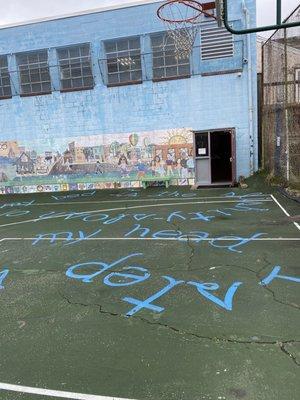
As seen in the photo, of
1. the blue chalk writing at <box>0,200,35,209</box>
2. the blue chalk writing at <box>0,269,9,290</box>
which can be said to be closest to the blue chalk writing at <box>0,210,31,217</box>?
the blue chalk writing at <box>0,200,35,209</box>

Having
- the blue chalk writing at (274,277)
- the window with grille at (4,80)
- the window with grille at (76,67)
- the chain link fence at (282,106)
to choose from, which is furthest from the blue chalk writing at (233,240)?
the window with grille at (4,80)

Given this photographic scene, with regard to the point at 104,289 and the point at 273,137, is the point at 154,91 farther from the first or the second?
the point at 104,289

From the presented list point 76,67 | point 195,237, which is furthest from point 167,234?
point 76,67

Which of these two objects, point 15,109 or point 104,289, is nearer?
point 104,289

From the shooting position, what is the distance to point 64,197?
55.8ft

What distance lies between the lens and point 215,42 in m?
16.5

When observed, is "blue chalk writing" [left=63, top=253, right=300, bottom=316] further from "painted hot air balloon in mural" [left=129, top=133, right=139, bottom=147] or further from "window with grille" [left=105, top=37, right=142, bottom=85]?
"window with grille" [left=105, top=37, right=142, bottom=85]

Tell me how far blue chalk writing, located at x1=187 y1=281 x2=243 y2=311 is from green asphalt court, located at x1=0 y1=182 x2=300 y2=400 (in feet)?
0.05

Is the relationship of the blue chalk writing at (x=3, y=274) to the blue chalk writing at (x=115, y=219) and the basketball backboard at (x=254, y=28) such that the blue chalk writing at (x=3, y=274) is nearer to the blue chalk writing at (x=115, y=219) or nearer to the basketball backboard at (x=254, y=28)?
the blue chalk writing at (x=115, y=219)

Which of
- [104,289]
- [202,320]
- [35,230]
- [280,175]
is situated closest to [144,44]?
[280,175]

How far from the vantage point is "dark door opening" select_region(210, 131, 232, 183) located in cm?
1766

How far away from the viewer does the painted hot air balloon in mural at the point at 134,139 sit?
714 inches

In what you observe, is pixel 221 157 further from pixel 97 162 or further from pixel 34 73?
pixel 34 73

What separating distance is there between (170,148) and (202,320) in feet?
44.4
